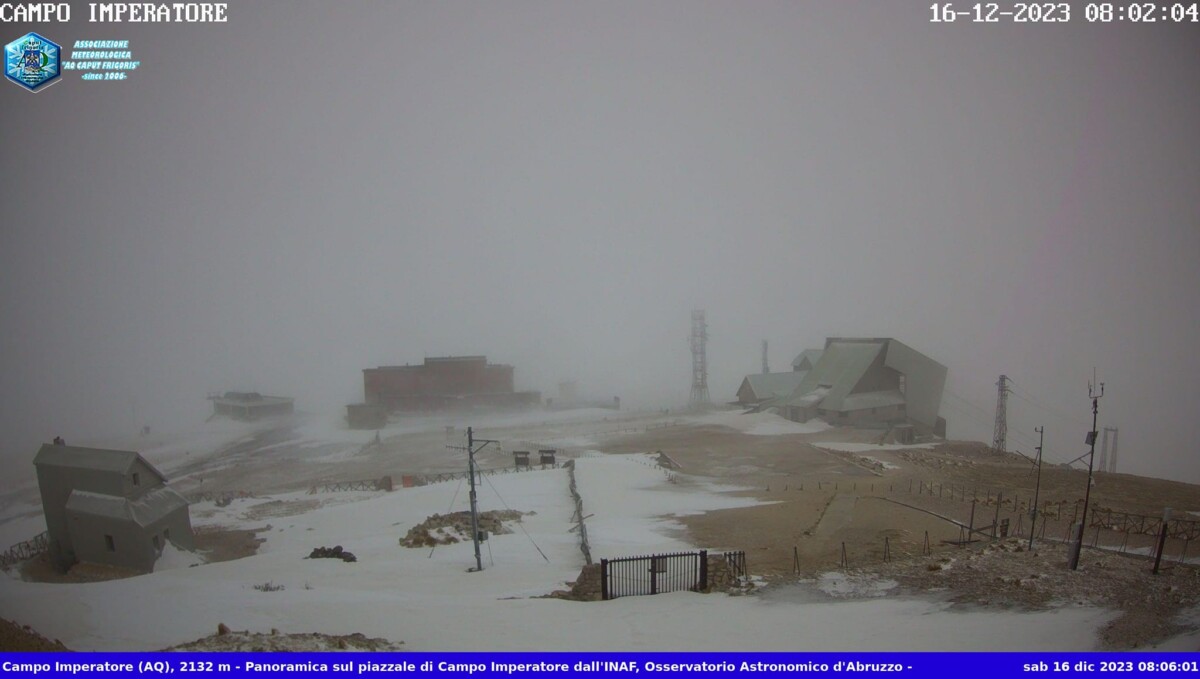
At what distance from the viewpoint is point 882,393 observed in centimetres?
5606

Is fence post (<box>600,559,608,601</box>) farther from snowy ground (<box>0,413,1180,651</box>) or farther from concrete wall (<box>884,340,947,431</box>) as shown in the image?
concrete wall (<box>884,340,947,431</box>)

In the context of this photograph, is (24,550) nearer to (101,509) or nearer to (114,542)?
→ (101,509)

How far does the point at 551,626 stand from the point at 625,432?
4614cm

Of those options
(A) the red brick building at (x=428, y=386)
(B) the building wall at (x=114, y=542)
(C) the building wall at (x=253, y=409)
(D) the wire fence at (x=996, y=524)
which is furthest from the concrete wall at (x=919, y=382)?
(C) the building wall at (x=253, y=409)

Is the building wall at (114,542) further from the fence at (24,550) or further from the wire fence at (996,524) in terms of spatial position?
the wire fence at (996,524)

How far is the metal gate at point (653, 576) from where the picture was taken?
1508 centimetres

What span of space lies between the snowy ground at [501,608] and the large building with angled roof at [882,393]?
3549cm

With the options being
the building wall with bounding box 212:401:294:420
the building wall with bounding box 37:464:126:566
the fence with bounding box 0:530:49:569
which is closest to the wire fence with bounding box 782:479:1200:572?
the building wall with bounding box 37:464:126:566

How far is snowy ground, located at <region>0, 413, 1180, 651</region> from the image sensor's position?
11.2m

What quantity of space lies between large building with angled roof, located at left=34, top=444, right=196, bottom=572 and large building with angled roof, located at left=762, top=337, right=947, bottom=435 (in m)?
49.2

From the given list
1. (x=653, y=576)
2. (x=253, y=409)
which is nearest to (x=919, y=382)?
(x=653, y=576)

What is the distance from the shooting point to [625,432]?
58.2 metres

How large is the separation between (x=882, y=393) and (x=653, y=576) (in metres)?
48.0

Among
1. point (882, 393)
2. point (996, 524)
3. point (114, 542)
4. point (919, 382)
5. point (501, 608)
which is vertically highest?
point (501, 608)
